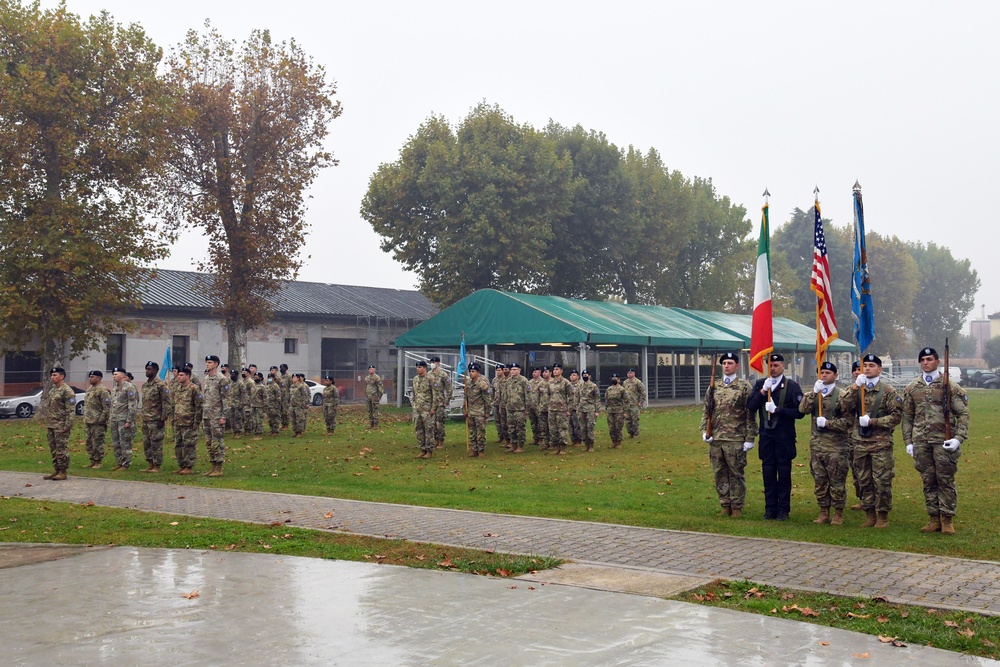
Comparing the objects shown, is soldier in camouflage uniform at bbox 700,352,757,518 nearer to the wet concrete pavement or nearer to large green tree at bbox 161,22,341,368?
the wet concrete pavement

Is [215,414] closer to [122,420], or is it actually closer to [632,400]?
[122,420]

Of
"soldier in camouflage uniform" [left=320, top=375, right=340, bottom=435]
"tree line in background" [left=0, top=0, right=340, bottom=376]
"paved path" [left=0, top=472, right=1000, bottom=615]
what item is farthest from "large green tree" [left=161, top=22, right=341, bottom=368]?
"paved path" [left=0, top=472, right=1000, bottom=615]

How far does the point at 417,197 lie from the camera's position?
48562 millimetres

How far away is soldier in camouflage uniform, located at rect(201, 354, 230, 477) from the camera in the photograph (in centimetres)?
1688

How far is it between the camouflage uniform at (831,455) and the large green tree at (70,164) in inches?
1042

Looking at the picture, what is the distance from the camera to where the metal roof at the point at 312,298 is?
44.5 metres

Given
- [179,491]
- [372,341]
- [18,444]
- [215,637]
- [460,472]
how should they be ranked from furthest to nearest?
[372,341], [18,444], [460,472], [179,491], [215,637]

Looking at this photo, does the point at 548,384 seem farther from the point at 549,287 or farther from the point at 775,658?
the point at 549,287

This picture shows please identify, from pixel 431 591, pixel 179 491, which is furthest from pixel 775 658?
pixel 179 491

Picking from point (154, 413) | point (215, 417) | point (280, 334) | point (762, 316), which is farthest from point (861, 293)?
point (280, 334)

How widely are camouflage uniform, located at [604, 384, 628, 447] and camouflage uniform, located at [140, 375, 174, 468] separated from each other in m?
9.55

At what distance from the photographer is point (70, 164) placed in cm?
3170

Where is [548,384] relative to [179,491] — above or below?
above

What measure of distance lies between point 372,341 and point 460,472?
122 feet
